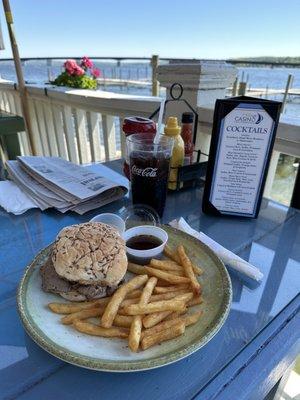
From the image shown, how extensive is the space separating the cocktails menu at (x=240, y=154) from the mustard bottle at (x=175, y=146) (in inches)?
6.2

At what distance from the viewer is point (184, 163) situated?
1.15 m

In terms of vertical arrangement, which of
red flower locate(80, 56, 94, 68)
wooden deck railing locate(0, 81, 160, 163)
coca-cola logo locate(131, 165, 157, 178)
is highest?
red flower locate(80, 56, 94, 68)

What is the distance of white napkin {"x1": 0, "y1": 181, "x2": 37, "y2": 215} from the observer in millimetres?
991

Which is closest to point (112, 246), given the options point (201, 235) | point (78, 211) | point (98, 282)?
point (98, 282)

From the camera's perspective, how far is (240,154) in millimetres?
941

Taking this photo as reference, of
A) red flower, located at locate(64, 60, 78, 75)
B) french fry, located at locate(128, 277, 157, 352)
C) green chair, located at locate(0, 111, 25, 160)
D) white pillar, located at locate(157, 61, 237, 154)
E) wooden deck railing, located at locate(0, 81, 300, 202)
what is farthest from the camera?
red flower, located at locate(64, 60, 78, 75)

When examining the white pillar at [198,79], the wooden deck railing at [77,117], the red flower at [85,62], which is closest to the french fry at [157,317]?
the white pillar at [198,79]

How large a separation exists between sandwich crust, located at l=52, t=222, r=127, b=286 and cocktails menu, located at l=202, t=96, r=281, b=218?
0.53 m

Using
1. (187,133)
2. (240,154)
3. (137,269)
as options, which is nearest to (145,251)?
(137,269)

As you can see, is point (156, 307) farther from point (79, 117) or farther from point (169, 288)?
point (79, 117)

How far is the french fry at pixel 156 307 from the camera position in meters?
0.51

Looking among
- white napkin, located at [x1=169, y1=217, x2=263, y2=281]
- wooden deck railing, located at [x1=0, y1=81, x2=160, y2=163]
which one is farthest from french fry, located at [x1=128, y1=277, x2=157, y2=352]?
wooden deck railing, located at [x1=0, y1=81, x2=160, y2=163]

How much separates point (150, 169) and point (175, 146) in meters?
0.21

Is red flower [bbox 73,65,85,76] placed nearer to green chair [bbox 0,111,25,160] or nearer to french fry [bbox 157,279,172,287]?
green chair [bbox 0,111,25,160]
